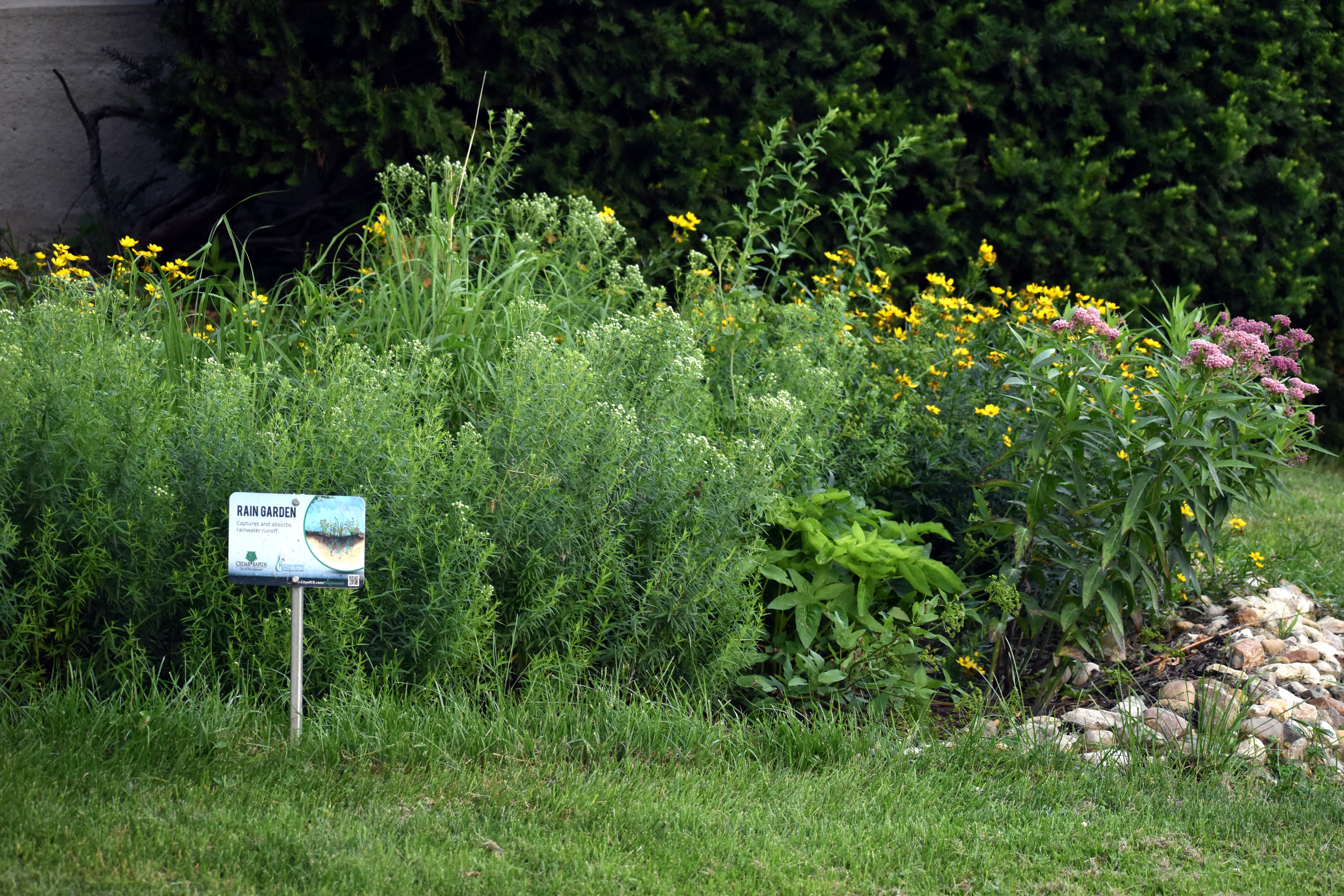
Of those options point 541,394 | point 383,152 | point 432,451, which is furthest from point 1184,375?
point 383,152

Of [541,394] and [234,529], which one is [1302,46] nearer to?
[541,394]

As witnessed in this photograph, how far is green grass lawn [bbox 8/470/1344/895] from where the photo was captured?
251 cm

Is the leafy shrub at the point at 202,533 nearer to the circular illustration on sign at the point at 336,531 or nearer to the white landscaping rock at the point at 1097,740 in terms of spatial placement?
the circular illustration on sign at the point at 336,531

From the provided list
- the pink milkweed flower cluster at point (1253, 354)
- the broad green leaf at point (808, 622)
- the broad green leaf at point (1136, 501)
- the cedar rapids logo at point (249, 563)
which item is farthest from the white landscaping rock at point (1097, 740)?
the cedar rapids logo at point (249, 563)

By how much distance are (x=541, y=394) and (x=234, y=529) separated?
1052 millimetres

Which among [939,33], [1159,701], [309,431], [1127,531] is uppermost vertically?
[939,33]

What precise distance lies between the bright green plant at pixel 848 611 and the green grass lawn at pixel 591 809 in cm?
31

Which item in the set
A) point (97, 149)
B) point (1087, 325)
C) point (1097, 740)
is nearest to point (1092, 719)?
point (1097, 740)

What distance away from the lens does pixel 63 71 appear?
7.50 metres

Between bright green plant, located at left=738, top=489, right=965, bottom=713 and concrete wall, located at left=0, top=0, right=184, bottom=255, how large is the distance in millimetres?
5755

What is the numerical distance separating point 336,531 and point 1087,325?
259 centimetres

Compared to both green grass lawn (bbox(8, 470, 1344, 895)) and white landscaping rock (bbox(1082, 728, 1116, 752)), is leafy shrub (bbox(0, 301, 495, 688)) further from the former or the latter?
white landscaping rock (bbox(1082, 728, 1116, 752))

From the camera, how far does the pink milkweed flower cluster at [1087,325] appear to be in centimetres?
380

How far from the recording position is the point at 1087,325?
3.84 meters
